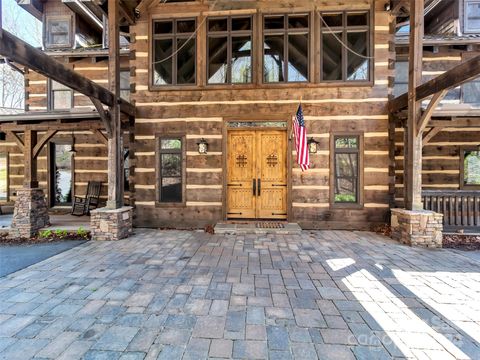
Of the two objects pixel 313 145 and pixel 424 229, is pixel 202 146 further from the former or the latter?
pixel 424 229

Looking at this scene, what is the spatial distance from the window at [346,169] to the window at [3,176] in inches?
415

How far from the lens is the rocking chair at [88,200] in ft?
26.9

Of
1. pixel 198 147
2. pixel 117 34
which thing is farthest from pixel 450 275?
pixel 117 34

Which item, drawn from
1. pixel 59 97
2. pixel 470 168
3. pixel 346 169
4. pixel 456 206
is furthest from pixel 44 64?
pixel 470 168

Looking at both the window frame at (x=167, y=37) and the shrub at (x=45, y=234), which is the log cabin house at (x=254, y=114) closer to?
the window frame at (x=167, y=37)

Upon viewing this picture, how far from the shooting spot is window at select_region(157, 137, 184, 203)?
22.7 feet

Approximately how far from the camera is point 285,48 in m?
6.71

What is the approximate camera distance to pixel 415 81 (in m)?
5.39

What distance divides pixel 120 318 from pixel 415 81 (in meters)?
6.52

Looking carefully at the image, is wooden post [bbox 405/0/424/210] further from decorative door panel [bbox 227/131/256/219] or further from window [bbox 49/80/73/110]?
window [bbox 49/80/73/110]

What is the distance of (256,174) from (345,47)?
12.9 feet

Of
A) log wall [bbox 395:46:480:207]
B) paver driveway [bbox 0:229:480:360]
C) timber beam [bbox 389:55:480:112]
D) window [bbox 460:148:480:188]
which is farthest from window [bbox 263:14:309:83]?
window [bbox 460:148:480:188]

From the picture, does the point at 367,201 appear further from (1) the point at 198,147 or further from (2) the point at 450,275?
(1) the point at 198,147

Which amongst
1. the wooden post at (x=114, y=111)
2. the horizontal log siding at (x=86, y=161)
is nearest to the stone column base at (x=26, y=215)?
the wooden post at (x=114, y=111)
